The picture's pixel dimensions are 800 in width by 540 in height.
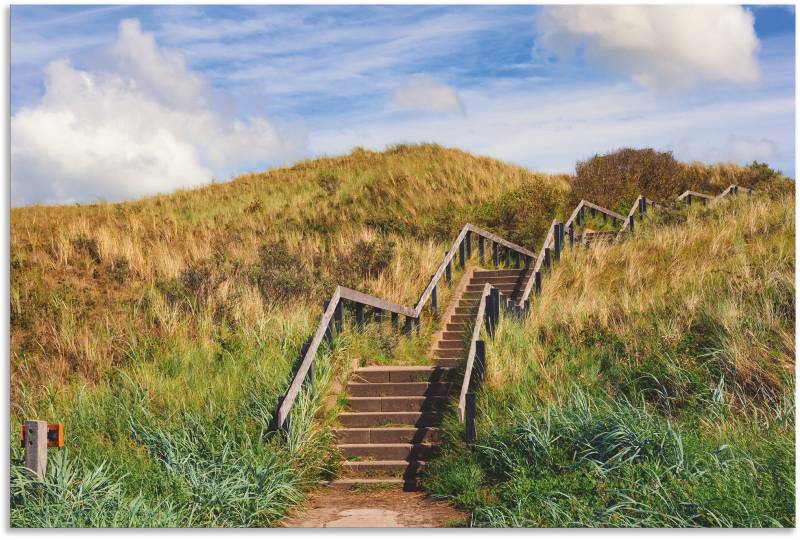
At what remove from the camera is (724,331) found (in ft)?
34.6

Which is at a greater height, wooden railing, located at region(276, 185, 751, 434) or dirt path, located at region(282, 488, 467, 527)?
wooden railing, located at region(276, 185, 751, 434)

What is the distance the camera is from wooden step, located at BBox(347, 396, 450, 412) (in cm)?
1106

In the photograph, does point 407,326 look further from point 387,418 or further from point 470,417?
point 470,417

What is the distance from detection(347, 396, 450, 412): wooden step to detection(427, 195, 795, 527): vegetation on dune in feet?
3.26

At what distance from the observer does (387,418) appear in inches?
428

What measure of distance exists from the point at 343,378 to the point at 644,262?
25.9 ft

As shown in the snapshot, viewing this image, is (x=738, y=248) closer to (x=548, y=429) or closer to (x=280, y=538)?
(x=548, y=429)

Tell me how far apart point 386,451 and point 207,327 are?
368 centimetres

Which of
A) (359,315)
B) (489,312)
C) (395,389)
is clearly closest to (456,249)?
(489,312)

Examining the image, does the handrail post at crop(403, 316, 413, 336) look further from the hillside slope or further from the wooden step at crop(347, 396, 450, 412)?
the wooden step at crop(347, 396, 450, 412)

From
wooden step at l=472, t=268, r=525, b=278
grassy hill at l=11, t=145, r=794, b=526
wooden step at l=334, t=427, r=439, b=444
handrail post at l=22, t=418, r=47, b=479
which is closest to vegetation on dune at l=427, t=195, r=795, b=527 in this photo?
grassy hill at l=11, t=145, r=794, b=526

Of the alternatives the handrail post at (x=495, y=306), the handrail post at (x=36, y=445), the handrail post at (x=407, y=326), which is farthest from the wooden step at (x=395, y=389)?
the handrail post at (x=36, y=445)

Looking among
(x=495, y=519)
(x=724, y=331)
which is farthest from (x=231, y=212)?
(x=495, y=519)

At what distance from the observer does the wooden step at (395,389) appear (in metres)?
11.3
